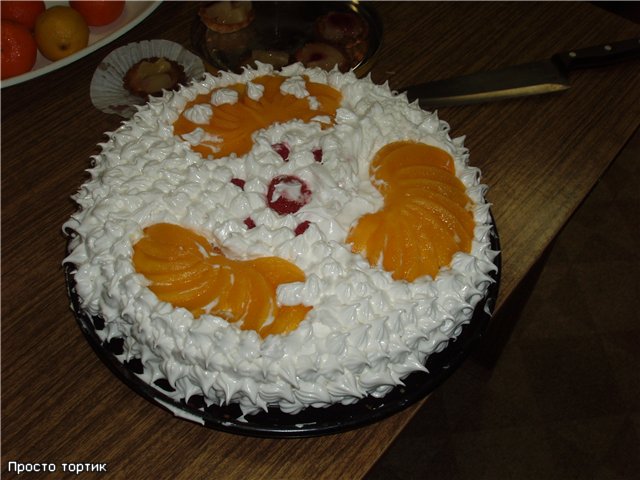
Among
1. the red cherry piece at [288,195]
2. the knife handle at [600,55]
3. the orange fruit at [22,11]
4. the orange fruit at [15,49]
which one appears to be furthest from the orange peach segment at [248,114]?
the knife handle at [600,55]

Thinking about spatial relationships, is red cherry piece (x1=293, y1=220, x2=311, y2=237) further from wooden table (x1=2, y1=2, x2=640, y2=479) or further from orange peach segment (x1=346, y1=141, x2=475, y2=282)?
wooden table (x1=2, y1=2, x2=640, y2=479)

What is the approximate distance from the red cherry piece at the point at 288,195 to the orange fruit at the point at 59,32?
0.98m

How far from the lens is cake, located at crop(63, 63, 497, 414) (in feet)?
3.61

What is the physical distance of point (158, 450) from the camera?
123cm

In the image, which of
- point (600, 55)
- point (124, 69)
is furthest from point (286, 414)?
point (600, 55)

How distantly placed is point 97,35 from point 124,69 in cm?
16

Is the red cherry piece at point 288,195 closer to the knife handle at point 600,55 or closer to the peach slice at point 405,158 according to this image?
the peach slice at point 405,158

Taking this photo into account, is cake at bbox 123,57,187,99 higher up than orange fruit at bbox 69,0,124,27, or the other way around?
orange fruit at bbox 69,0,124,27

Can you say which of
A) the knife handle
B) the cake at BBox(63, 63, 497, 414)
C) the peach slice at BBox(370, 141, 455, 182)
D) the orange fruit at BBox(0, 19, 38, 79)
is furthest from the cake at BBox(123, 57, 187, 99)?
the knife handle

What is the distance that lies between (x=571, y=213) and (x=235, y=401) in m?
1.10

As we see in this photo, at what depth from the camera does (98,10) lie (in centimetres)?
188

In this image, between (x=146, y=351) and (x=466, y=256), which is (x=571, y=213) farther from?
(x=146, y=351)

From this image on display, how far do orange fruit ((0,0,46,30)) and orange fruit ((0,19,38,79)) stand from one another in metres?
0.07

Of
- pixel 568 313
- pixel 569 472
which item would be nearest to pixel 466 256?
pixel 569 472
